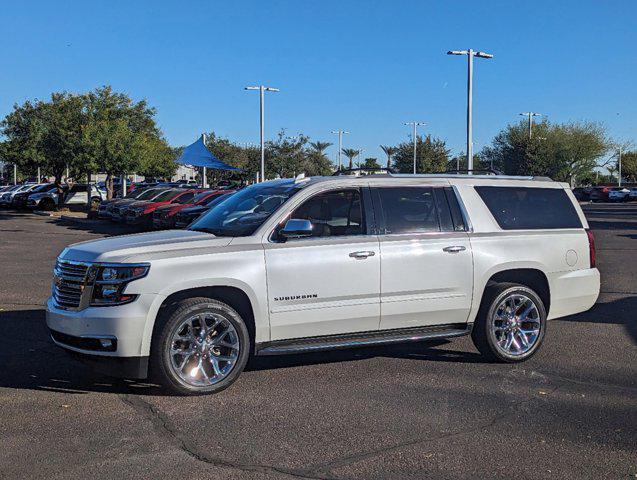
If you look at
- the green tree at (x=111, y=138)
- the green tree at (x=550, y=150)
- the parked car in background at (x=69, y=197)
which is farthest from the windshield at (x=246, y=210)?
the green tree at (x=550, y=150)

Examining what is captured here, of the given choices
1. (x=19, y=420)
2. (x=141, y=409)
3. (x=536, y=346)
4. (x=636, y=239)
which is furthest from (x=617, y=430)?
(x=636, y=239)

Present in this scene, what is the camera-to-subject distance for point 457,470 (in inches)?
176

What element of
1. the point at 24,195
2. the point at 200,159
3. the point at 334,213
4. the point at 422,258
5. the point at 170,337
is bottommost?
the point at 170,337

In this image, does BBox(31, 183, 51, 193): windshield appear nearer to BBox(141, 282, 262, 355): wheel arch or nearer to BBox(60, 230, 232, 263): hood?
BBox(60, 230, 232, 263): hood

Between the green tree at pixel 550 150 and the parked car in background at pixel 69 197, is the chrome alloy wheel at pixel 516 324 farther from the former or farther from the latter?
the green tree at pixel 550 150

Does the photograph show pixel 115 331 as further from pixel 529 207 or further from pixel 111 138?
pixel 111 138

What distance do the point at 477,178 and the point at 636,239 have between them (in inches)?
697

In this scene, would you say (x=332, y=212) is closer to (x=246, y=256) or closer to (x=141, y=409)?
(x=246, y=256)

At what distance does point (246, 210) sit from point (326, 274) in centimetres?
104

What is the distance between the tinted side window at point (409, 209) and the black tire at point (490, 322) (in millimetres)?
858

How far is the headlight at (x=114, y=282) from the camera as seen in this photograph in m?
5.68

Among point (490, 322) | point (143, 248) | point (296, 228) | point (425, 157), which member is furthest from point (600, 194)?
point (143, 248)

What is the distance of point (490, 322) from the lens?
7.04 metres

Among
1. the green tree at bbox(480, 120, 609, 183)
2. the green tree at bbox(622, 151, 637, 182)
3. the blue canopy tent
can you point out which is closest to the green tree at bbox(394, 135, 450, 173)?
the green tree at bbox(480, 120, 609, 183)
